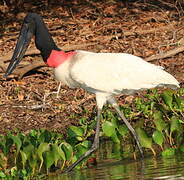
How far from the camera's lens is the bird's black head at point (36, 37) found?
330 inches

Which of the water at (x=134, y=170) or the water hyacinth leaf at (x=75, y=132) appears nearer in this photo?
the water at (x=134, y=170)

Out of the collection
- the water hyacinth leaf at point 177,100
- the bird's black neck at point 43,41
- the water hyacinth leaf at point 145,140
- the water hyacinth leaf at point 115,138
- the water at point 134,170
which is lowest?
the water at point 134,170

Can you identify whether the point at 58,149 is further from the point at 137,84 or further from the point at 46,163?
the point at 137,84

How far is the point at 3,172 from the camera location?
715 centimetres

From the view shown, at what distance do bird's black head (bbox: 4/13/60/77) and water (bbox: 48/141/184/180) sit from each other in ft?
4.65

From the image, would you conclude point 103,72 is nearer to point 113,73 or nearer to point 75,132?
point 113,73

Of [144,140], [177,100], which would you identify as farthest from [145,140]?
[177,100]

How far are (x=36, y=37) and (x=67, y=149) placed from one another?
5.04 feet

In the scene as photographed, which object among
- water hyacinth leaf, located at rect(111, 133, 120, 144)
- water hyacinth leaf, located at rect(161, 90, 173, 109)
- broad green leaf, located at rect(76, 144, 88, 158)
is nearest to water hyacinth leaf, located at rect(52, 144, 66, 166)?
broad green leaf, located at rect(76, 144, 88, 158)

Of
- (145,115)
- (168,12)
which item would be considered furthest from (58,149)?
(168,12)

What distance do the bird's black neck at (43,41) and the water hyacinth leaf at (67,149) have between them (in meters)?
1.21

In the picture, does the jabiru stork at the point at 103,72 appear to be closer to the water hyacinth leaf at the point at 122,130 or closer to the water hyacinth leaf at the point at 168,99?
the water hyacinth leaf at the point at 122,130

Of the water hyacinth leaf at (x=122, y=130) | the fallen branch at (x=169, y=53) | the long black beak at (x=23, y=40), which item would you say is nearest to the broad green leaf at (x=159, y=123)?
the water hyacinth leaf at (x=122, y=130)

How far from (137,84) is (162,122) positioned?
20.4 inches
